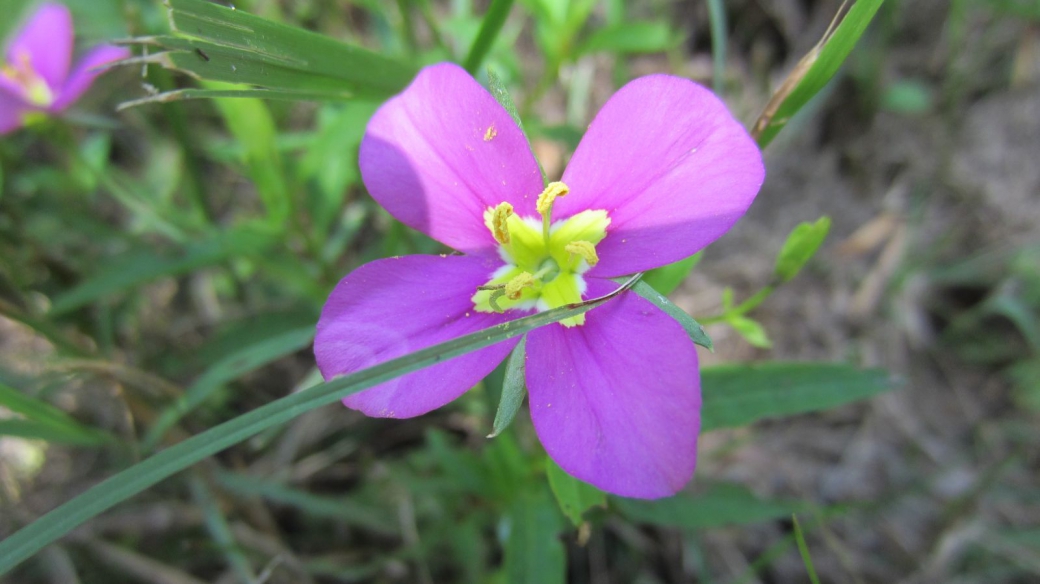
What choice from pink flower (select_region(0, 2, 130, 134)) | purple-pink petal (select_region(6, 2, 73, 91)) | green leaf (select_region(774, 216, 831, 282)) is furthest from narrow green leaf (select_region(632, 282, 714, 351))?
purple-pink petal (select_region(6, 2, 73, 91))

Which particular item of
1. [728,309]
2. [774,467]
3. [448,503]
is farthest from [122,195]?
[774,467]

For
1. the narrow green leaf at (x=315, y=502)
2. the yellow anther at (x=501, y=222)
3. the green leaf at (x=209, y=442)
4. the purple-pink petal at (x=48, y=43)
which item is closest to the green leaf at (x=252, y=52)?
the yellow anther at (x=501, y=222)

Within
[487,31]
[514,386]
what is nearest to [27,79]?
[487,31]

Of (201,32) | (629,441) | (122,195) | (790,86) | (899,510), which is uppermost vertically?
(201,32)

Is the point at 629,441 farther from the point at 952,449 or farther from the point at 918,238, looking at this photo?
the point at 918,238

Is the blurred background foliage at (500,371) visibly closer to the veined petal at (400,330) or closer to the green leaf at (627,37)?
the green leaf at (627,37)

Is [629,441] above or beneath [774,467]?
above

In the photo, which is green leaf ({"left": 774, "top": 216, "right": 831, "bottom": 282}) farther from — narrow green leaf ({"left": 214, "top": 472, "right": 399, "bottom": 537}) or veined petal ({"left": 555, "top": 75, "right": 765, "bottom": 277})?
narrow green leaf ({"left": 214, "top": 472, "right": 399, "bottom": 537})
